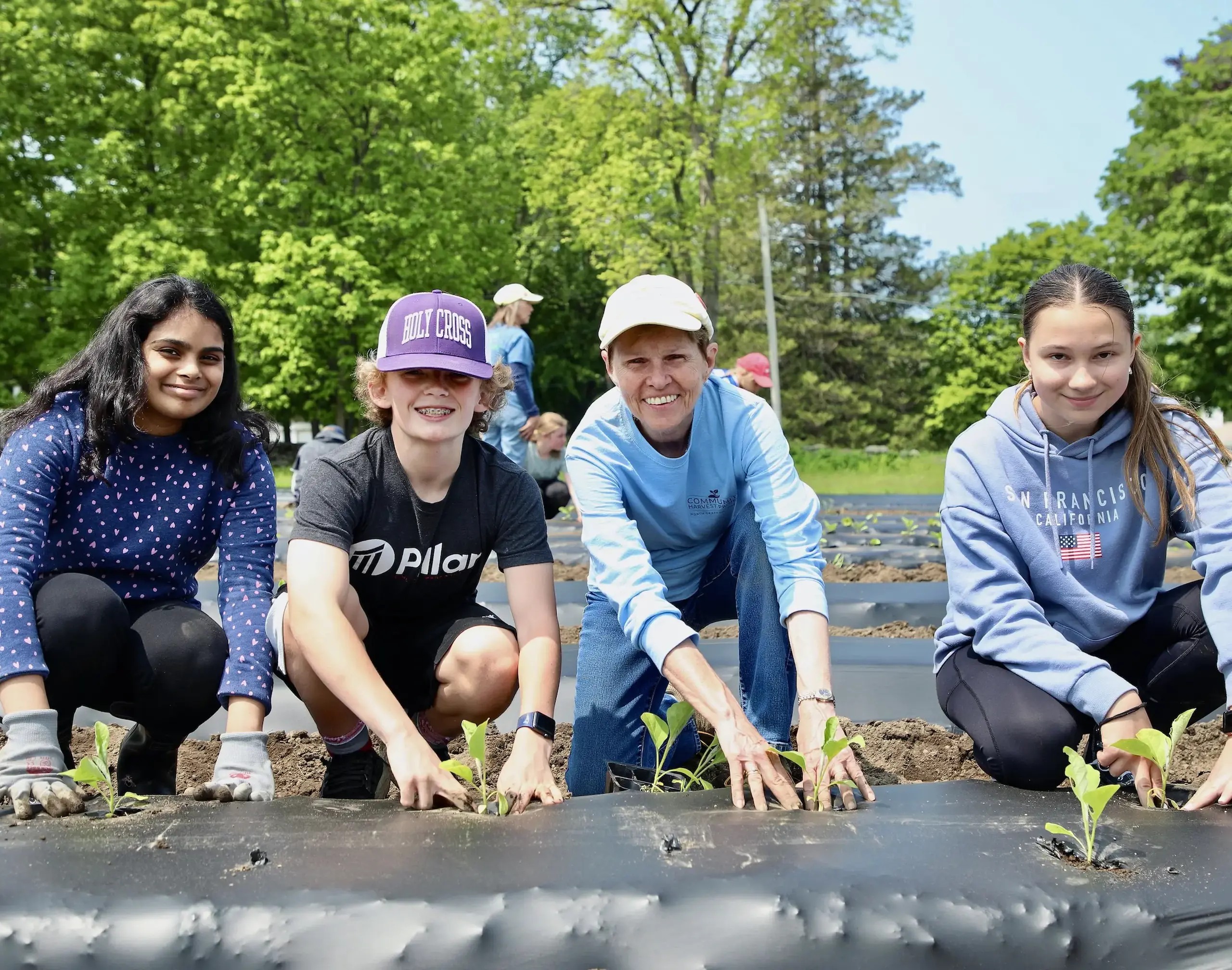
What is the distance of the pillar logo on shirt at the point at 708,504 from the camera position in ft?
8.45

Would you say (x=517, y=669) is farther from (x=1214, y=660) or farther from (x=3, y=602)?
(x=1214, y=660)

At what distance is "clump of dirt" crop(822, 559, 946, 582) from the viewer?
5652 millimetres

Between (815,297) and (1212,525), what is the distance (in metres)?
29.6

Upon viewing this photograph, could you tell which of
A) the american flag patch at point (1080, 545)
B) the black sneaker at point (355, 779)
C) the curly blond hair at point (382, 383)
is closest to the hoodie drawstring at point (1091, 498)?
the american flag patch at point (1080, 545)

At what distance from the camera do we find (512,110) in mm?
27328

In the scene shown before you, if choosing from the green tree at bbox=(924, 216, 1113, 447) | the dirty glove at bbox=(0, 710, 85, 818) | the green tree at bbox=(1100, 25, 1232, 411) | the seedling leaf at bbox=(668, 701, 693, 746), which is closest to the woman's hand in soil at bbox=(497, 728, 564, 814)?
the seedling leaf at bbox=(668, 701, 693, 746)

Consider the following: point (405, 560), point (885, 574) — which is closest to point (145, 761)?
point (405, 560)

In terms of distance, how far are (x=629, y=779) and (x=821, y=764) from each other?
0.45 metres

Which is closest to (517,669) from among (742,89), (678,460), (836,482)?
(678,460)

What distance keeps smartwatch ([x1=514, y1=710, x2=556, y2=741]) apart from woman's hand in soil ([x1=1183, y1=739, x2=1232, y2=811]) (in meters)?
1.19

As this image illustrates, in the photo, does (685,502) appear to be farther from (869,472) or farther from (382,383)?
(869,472)

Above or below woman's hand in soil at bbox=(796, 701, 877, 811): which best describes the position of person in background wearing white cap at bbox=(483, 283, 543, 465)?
above

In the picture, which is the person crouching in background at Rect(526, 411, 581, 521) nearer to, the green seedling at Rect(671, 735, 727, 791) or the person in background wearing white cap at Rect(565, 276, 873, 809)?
the person in background wearing white cap at Rect(565, 276, 873, 809)

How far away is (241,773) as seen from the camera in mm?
2008
